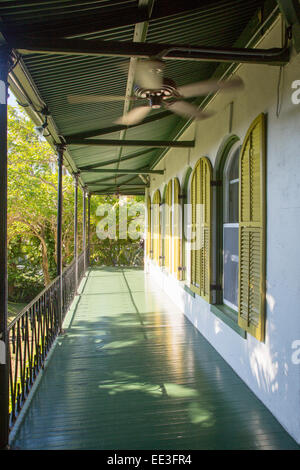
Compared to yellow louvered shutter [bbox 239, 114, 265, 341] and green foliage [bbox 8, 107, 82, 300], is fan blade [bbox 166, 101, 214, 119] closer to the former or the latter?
yellow louvered shutter [bbox 239, 114, 265, 341]

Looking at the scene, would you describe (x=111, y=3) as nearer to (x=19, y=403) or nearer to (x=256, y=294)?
(x=256, y=294)

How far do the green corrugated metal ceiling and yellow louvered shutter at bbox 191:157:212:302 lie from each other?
4.00 feet

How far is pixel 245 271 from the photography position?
130 inches

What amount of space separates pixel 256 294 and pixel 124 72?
104 inches

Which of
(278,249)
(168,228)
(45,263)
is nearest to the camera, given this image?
(278,249)

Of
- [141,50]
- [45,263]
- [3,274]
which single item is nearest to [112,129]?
[141,50]

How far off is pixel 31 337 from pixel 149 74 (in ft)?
8.81

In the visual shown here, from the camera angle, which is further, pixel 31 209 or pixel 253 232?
pixel 31 209

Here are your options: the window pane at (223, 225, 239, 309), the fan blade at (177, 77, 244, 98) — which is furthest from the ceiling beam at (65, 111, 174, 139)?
the fan blade at (177, 77, 244, 98)

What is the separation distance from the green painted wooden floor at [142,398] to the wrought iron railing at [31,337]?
13 cm

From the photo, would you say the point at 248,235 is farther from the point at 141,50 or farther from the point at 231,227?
the point at 141,50

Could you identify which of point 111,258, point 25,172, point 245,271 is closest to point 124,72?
point 245,271

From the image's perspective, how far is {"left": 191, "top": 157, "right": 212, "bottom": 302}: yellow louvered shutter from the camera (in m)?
4.45

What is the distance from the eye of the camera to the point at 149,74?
2568mm
